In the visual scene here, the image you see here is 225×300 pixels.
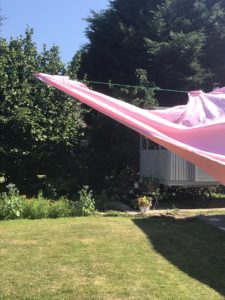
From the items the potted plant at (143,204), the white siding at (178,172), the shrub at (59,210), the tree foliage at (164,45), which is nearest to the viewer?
the shrub at (59,210)

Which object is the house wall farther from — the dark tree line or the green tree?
the green tree

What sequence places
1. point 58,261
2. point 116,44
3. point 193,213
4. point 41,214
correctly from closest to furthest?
1. point 58,261
2. point 41,214
3. point 193,213
4. point 116,44

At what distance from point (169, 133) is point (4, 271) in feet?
12.5

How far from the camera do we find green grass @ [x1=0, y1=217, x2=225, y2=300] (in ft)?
19.8

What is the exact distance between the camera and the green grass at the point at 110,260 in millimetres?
6047

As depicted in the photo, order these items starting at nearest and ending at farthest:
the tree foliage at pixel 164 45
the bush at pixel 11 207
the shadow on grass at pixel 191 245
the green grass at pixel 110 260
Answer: the green grass at pixel 110 260 < the shadow on grass at pixel 191 245 < the bush at pixel 11 207 < the tree foliage at pixel 164 45

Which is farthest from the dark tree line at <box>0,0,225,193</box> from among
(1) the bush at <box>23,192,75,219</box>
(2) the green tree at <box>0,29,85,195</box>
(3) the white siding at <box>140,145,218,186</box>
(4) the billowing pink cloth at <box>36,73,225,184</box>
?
(4) the billowing pink cloth at <box>36,73,225,184</box>

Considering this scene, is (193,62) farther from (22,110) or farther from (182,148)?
(182,148)

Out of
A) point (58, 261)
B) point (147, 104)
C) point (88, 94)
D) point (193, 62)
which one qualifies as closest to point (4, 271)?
point (58, 261)

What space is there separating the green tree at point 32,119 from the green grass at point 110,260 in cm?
399

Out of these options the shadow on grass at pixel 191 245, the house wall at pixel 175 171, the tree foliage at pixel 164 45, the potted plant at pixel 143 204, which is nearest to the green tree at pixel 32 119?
the house wall at pixel 175 171

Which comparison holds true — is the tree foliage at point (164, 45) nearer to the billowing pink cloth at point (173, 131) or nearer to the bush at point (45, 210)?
the bush at point (45, 210)

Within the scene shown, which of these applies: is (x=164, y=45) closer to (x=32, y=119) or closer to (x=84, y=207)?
(x=32, y=119)

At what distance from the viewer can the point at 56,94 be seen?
14.9m
